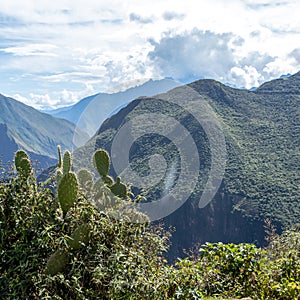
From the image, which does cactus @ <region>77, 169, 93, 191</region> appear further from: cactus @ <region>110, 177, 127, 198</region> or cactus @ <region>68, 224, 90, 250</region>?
cactus @ <region>68, 224, 90, 250</region>

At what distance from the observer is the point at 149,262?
3.59 m

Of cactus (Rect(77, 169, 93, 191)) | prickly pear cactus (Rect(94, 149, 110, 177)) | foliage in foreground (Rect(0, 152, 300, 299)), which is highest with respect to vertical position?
prickly pear cactus (Rect(94, 149, 110, 177))

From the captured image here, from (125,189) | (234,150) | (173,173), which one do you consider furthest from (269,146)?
(125,189)

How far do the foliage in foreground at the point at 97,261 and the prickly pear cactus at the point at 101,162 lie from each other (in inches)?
39.1

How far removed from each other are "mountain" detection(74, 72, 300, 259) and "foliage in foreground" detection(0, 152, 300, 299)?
174 ft

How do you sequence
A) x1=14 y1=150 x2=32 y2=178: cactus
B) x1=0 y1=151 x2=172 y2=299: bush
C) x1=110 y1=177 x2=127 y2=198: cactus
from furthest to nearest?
x1=110 y1=177 x2=127 y2=198: cactus < x1=14 y1=150 x2=32 y2=178: cactus < x1=0 y1=151 x2=172 y2=299: bush

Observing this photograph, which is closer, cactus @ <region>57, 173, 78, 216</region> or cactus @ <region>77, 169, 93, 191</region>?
cactus @ <region>57, 173, 78, 216</region>

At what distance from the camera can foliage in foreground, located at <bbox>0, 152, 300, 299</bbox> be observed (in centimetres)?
310

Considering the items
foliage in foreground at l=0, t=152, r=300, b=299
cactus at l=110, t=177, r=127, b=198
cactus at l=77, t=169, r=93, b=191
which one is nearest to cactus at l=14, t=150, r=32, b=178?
foliage in foreground at l=0, t=152, r=300, b=299

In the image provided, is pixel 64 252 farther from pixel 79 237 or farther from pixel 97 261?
pixel 97 261

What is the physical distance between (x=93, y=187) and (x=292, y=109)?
9779 centimetres

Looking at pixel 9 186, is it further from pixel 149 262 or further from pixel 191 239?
pixel 191 239

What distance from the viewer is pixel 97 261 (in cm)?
325

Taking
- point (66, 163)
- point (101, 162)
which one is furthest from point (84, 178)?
point (101, 162)
